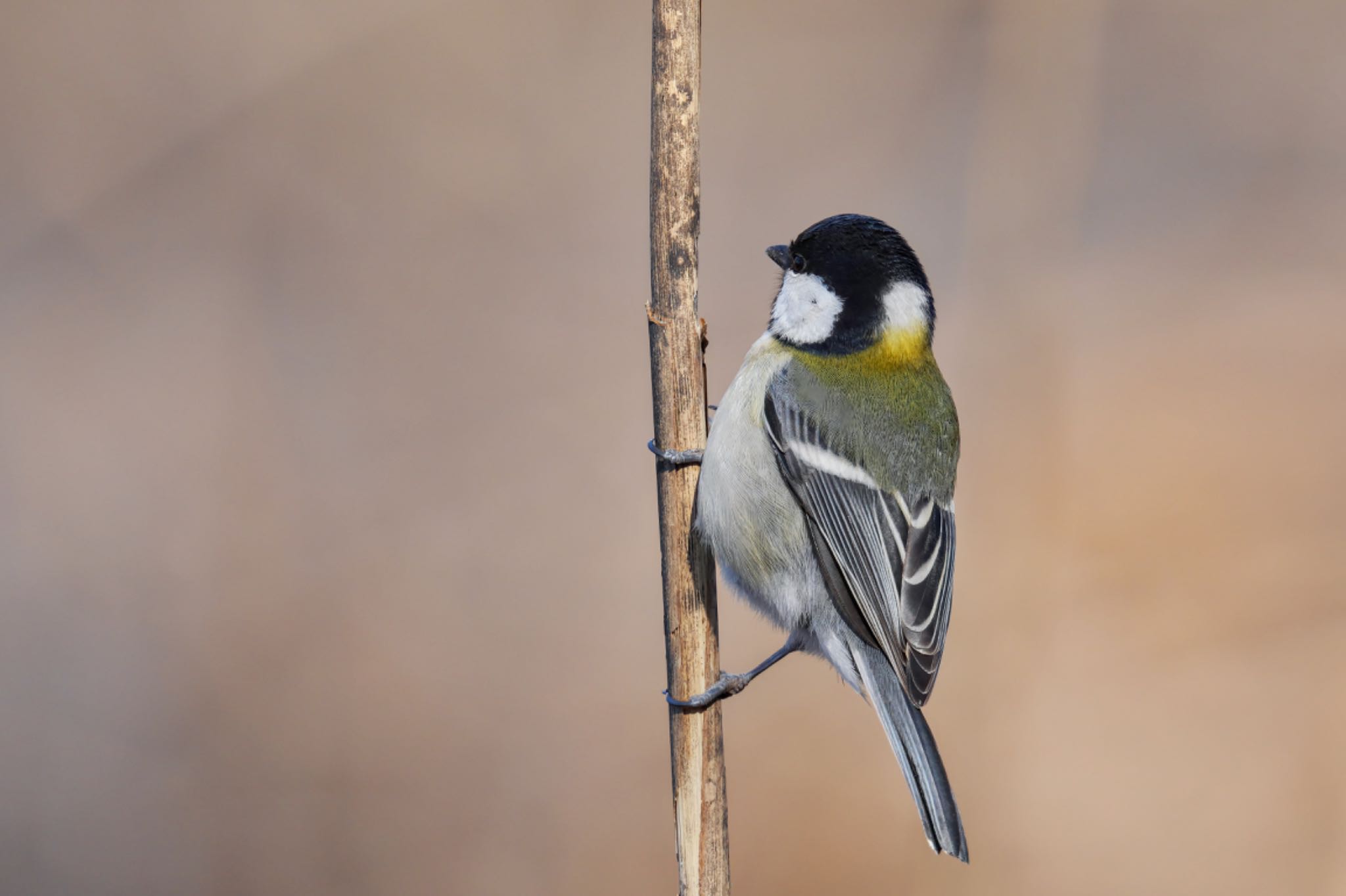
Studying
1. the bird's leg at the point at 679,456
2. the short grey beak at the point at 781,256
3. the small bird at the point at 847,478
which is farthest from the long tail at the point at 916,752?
the short grey beak at the point at 781,256

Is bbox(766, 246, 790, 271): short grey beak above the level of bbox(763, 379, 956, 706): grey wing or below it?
above

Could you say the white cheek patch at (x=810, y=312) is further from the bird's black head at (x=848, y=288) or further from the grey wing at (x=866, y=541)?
the grey wing at (x=866, y=541)

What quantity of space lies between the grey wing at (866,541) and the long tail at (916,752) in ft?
0.17

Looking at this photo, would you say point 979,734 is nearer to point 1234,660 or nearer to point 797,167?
point 1234,660

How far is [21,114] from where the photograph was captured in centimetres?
281

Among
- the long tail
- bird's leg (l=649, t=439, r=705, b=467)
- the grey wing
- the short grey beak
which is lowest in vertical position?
the long tail

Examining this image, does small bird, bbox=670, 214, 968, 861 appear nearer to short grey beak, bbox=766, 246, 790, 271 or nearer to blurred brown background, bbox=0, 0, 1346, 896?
short grey beak, bbox=766, 246, 790, 271

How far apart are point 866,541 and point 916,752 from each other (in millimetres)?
363

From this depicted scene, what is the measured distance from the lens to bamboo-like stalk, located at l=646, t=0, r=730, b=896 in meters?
1.34

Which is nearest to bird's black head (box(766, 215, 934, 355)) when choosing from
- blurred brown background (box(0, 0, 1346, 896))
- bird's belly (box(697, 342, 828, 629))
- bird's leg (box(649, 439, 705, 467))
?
bird's belly (box(697, 342, 828, 629))

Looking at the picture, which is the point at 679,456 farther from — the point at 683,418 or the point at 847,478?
the point at 847,478

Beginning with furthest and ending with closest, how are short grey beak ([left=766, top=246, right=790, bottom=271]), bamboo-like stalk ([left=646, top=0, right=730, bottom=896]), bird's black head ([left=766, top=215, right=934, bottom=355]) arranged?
short grey beak ([left=766, top=246, right=790, bottom=271]), bird's black head ([left=766, top=215, right=934, bottom=355]), bamboo-like stalk ([left=646, top=0, right=730, bottom=896])

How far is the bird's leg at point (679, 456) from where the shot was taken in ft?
5.10

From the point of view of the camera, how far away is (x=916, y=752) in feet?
5.12
